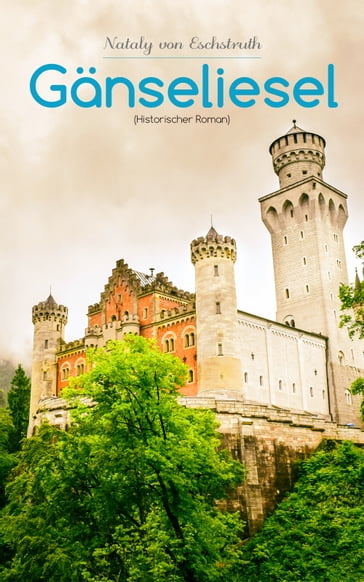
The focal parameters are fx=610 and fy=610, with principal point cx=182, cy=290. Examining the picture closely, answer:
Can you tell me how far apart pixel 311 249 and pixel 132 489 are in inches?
1813

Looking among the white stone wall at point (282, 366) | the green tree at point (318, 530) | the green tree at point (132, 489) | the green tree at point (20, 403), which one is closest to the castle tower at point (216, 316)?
the white stone wall at point (282, 366)

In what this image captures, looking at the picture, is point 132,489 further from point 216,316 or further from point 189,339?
point 189,339

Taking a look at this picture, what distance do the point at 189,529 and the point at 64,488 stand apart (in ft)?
16.5

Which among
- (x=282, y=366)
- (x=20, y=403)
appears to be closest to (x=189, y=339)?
(x=282, y=366)

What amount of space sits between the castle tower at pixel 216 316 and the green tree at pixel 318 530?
10.5m

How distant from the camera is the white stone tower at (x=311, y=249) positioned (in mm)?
61094

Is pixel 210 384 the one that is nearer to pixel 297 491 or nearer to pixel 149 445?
pixel 297 491

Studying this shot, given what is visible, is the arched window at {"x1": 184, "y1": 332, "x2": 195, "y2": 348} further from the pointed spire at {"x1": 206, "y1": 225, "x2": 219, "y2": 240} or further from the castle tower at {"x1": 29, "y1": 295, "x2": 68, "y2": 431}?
the castle tower at {"x1": 29, "y1": 295, "x2": 68, "y2": 431}

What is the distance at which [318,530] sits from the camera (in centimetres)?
3102

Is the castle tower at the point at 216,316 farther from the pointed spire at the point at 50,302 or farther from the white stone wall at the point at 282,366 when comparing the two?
the pointed spire at the point at 50,302

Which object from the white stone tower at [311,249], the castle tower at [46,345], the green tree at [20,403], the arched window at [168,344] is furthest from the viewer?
the castle tower at [46,345]

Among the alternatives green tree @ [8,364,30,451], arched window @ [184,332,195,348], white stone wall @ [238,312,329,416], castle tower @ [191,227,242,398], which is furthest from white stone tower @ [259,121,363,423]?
green tree @ [8,364,30,451]

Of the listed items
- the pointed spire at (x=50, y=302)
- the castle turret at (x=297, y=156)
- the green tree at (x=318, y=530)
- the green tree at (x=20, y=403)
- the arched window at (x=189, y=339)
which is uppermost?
the castle turret at (x=297, y=156)

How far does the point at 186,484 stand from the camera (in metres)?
→ 21.2
